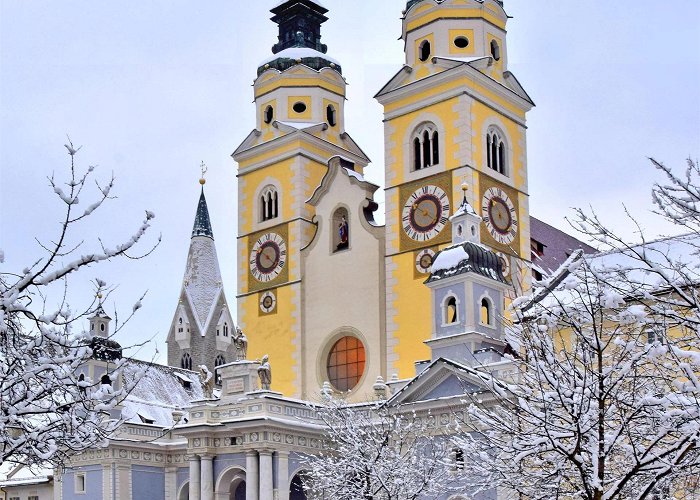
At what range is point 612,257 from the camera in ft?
121

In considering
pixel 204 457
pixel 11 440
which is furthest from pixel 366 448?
pixel 11 440

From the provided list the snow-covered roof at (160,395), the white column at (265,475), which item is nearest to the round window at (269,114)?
the snow-covered roof at (160,395)

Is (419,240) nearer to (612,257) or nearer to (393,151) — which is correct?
(393,151)

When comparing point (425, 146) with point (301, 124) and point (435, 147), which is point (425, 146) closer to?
point (435, 147)

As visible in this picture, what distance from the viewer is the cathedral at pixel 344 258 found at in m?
36.0

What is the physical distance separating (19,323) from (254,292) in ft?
106

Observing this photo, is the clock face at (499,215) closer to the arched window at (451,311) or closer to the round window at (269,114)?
the arched window at (451,311)

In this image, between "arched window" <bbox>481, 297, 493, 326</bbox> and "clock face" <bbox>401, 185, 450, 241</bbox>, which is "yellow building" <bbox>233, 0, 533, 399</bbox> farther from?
"arched window" <bbox>481, 297, 493, 326</bbox>

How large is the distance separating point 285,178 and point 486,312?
12.2m

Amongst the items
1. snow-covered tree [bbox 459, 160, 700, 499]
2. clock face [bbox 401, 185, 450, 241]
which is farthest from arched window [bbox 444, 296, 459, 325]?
Answer: snow-covered tree [bbox 459, 160, 700, 499]

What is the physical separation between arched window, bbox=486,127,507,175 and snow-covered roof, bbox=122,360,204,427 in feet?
48.1

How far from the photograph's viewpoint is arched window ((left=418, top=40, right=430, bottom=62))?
40.8 m

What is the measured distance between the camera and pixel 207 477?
123ft

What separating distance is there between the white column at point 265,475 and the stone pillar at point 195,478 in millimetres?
3143
